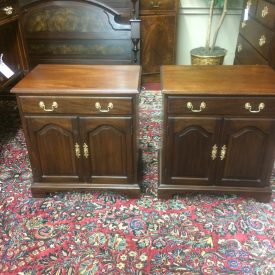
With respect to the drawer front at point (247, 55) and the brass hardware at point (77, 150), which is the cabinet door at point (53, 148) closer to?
the brass hardware at point (77, 150)

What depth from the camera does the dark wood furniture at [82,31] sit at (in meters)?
2.98

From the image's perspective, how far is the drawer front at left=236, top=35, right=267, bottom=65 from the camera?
2.44 meters

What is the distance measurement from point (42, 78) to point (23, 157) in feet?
2.68

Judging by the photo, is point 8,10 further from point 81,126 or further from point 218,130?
point 218,130

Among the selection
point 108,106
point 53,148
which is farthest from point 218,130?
point 53,148

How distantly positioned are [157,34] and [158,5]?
29 cm

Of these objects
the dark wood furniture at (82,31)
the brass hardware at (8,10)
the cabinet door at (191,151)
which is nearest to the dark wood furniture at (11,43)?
the brass hardware at (8,10)

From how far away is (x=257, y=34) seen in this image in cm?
252

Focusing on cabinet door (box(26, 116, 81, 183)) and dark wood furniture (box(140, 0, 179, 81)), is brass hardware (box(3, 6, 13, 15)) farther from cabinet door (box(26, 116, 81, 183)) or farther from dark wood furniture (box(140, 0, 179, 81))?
dark wood furniture (box(140, 0, 179, 81))

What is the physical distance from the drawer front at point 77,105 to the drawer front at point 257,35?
55.1 inches

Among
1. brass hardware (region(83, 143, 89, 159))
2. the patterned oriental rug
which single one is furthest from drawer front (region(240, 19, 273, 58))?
brass hardware (region(83, 143, 89, 159))

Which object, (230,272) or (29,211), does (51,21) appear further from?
(230,272)

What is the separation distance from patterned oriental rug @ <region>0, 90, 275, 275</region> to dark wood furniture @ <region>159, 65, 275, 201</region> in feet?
0.44

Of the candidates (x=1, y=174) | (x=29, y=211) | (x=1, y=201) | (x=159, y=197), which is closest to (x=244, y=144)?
(x=159, y=197)
